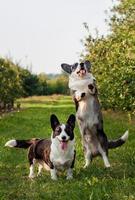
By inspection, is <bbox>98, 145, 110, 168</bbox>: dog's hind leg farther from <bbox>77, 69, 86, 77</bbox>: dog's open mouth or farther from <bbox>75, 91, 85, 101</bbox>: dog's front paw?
<bbox>77, 69, 86, 77</bbox>: dog's open mouth

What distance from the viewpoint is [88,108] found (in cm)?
1282

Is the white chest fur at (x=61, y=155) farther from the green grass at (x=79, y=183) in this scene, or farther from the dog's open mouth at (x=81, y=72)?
the dog's open mouth at (x=81, y=72)

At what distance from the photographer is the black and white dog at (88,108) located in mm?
12680

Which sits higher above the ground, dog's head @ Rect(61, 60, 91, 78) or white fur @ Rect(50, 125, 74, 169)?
dog's head @ Rect(61, 60, 91, 78)

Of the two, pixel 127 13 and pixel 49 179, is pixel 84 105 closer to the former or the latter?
pixel 49 179

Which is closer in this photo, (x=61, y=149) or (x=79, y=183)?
(x=79, y=183)

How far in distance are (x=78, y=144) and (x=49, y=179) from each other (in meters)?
7.53

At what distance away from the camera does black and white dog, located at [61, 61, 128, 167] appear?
12.7m

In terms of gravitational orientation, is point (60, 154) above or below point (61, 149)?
below

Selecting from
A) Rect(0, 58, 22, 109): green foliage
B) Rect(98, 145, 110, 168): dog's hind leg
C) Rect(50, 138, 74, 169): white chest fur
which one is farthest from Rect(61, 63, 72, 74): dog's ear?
Rect(0, 58, 22, 109): green foliage

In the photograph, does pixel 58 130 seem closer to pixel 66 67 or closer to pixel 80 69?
pixel 80 69

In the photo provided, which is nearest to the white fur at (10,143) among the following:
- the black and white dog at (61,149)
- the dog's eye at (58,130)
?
the black and white dog at (61,149)

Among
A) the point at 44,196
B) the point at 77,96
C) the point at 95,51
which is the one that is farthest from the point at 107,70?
the point at 44,196

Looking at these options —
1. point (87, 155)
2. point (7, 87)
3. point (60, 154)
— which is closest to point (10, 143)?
point (60, 154)
